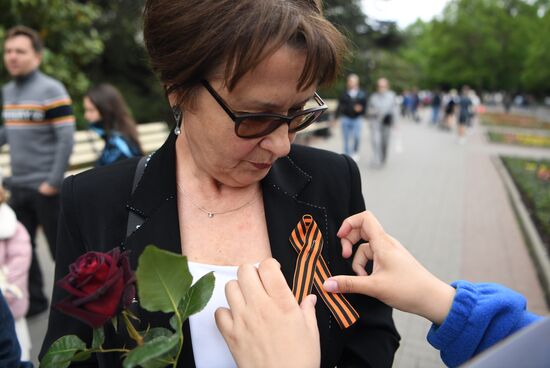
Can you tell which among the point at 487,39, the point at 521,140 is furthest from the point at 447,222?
the point at 487,39

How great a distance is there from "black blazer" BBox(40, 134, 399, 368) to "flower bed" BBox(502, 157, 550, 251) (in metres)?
5.35

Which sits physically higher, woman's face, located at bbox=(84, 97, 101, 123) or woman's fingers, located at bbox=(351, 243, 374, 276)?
woman's face, located at bbox=(84, 97, 101, 123)

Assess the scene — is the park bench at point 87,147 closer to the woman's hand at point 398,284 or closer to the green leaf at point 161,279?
the woman's hand at point 398,284

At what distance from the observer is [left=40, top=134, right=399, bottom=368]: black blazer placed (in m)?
1.36

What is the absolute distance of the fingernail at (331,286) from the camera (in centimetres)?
121

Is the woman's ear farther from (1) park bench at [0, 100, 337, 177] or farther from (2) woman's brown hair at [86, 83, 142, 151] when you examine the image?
(2) woman's brown hair at [86, 83, 142, 151]

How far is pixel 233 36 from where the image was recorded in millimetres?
1148

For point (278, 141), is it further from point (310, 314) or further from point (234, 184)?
point (310, 314)

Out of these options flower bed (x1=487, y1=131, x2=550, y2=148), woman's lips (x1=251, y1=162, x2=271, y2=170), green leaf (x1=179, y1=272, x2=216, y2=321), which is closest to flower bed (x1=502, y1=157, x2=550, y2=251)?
flower bed (x1=487, y1=131, x2=550, y2=148)

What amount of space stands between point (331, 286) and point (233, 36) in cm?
70

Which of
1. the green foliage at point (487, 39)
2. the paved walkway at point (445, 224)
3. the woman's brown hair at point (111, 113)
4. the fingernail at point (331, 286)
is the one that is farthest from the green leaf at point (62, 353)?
the green foliage at point (487, 39)

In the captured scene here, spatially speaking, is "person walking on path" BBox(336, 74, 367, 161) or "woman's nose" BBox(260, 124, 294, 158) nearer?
"woman's nose" BBox(260, 124, 294, 158)

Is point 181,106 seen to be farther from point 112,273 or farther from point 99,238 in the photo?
point 112,273

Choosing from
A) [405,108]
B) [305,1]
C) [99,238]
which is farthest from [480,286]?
[405,108]
